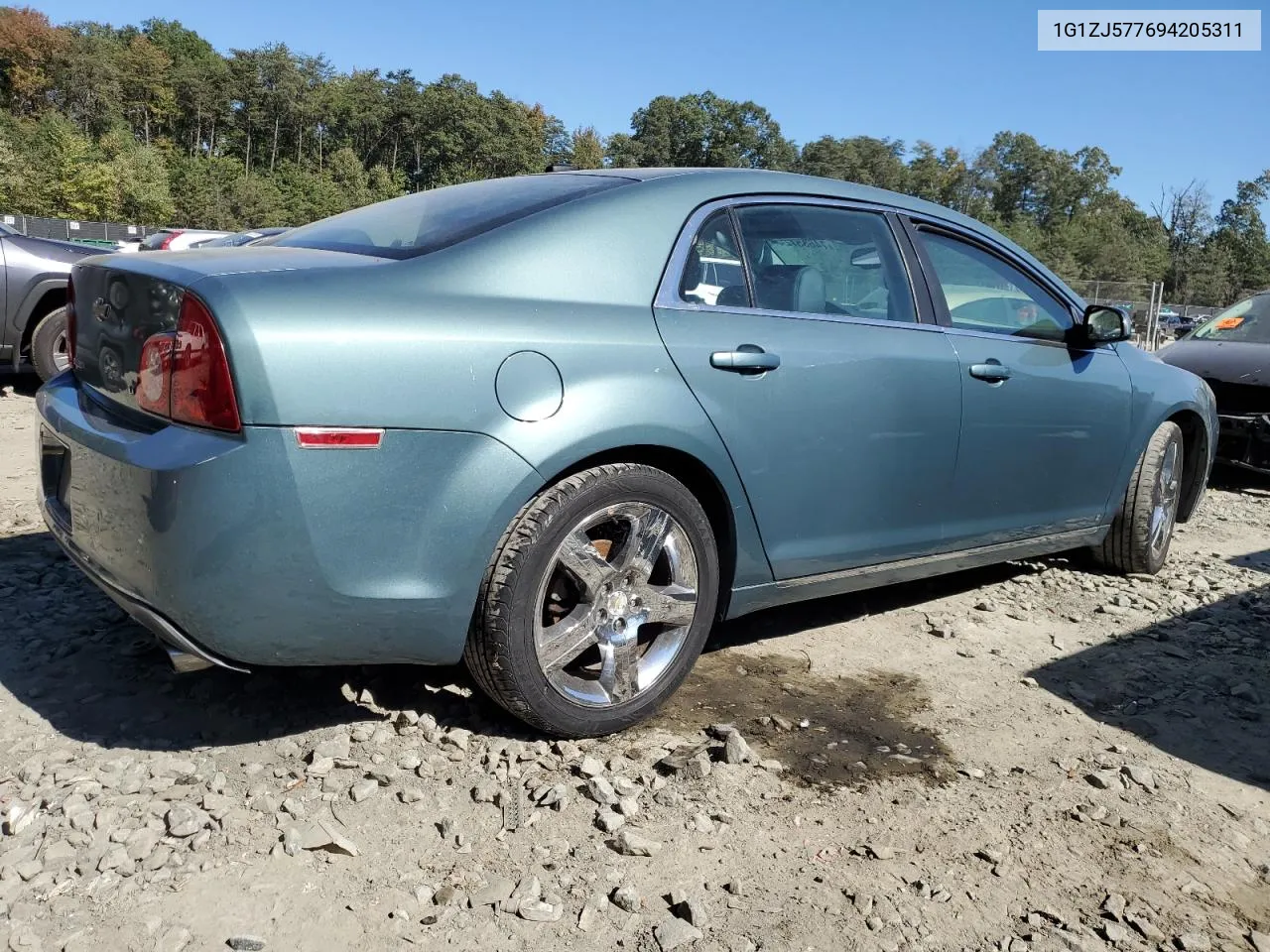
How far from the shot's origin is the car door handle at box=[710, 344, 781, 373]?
9.65ft

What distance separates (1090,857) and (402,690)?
6.16 ft

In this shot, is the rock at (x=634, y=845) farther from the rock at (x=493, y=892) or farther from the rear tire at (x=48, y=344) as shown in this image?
the rear tire at (x=48, y=344)

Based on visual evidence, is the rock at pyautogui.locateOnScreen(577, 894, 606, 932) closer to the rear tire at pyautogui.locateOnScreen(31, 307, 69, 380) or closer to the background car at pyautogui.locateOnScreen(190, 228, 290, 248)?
the background car at pyautogui.locateOnScreen(190, 228, 290, 248)

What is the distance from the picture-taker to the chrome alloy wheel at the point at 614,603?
9.02ft

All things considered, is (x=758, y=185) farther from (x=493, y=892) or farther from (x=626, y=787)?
(x=493, y=892)

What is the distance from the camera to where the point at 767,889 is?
2.27 metres

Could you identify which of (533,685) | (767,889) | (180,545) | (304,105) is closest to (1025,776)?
(767,889)

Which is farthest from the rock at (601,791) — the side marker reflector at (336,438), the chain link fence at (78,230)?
the chain link fence at (78,230)

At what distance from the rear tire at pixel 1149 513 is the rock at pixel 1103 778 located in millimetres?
2092

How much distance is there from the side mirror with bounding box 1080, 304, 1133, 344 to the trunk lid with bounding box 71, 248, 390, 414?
2832mm

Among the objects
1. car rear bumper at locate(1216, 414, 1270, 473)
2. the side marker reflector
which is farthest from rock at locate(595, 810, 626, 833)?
car rear bumper at locate(1216, 414, 1270, 473)

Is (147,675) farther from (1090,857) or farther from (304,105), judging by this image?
(304,105)

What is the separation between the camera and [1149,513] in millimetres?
4711

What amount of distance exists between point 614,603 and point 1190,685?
6.92ft
